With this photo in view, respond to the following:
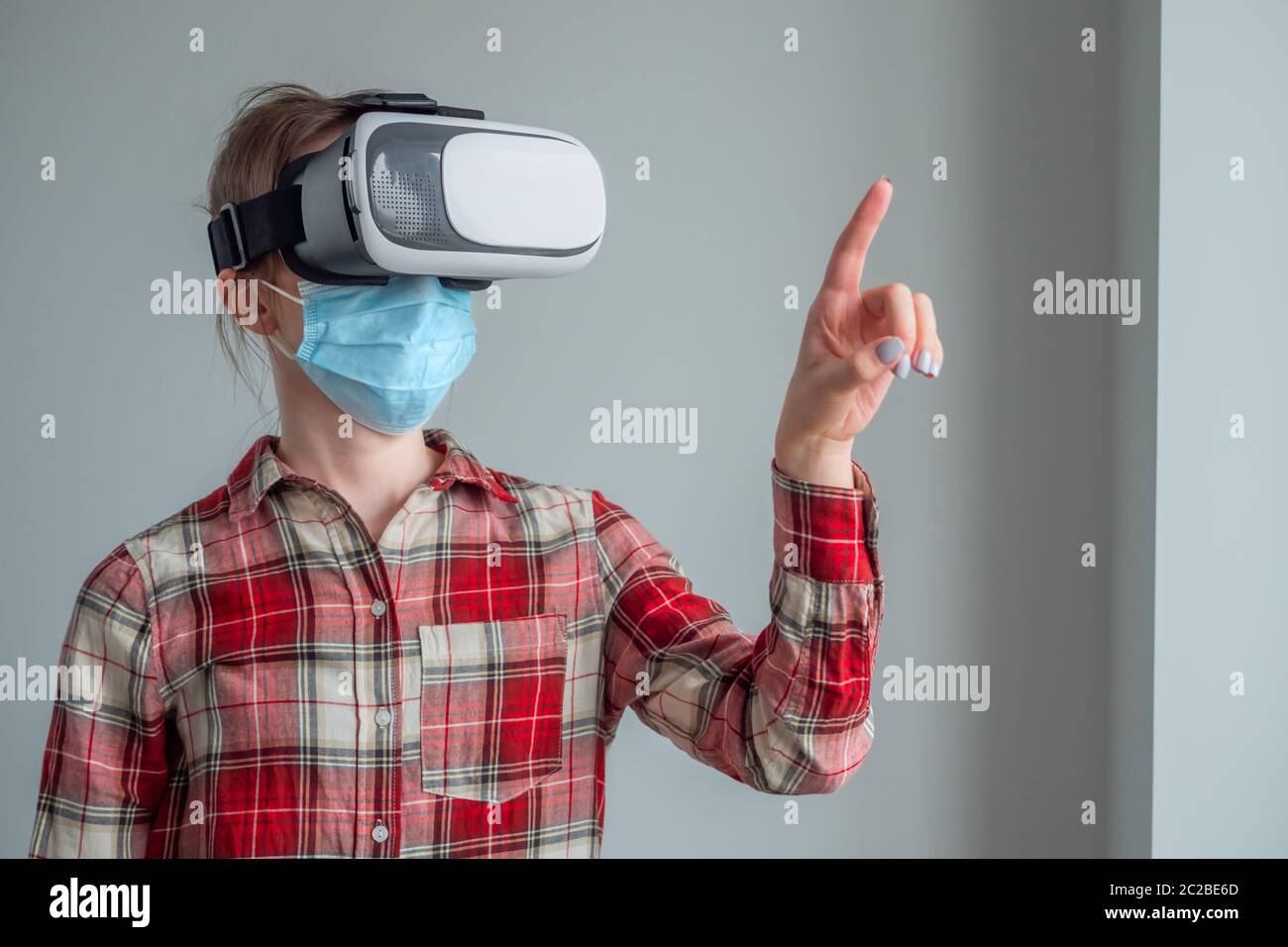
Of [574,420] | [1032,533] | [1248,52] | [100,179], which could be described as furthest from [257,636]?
[1248,52]

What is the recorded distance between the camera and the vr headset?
894 mm

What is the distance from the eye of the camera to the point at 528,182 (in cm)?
92

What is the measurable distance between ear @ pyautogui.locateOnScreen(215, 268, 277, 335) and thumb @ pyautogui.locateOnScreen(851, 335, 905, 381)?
57 centimetres

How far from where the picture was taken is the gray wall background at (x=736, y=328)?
5.18ft

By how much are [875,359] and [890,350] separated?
0.06ft

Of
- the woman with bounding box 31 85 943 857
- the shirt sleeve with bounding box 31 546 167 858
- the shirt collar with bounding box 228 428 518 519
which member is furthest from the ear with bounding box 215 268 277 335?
the shirt sleeve with bounding box 31 546 167 858

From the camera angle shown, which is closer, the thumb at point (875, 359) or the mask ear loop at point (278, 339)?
the thumb at point (875, 359)

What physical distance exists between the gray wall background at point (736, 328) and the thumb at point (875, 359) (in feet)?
2.93

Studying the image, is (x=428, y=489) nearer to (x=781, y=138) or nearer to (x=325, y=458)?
(x=325, y=458)

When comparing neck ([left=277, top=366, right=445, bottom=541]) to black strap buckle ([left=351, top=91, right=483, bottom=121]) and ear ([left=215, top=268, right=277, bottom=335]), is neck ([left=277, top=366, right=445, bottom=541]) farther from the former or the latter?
black strap buckle ([left=351, top=91, right=483, bottom=121])

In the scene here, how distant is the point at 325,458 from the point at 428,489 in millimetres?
104

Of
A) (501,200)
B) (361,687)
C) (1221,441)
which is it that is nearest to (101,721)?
(361,687)

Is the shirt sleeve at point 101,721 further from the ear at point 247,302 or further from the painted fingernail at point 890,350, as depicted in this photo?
the painted fingernail at point 890,350

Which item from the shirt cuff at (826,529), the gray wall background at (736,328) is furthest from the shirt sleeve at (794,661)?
the gray wall background at (736,328)
